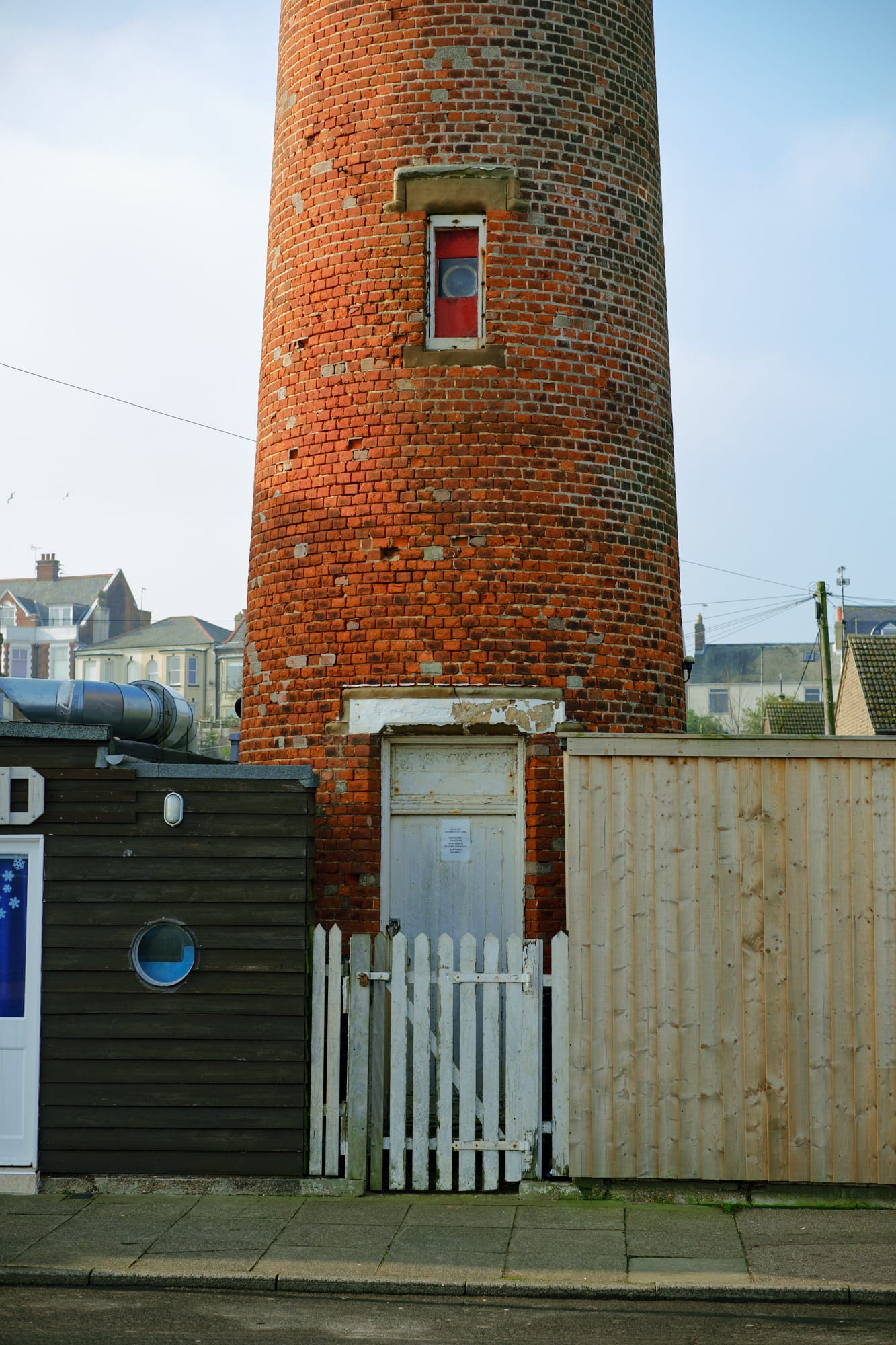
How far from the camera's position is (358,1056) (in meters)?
9.61

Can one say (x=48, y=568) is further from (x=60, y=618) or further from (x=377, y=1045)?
(x=377, y=1045)

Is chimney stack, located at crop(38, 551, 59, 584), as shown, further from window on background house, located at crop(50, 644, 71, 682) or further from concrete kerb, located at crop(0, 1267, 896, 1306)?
concrete kerb, located at crop(0, 1267, 896, 1306)

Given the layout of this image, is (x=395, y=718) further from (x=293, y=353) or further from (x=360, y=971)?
(x=293, y=353)

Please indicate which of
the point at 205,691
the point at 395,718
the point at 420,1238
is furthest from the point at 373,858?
the point at 205,691

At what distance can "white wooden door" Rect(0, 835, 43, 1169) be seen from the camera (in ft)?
31.5

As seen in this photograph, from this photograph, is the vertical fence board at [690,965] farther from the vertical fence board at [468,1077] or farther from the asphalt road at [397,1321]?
the asphalt road at [397,1321]

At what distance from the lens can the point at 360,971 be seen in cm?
966

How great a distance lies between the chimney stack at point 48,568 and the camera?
85625 mm

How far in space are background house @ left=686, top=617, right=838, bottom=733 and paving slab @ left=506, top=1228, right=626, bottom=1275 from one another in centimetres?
7486

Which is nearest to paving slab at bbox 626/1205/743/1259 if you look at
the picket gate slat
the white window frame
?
the picket gate slat

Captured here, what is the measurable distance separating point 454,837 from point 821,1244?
397cm

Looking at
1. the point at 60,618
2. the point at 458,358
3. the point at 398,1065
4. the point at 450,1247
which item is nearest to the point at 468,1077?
the point at 398,1065

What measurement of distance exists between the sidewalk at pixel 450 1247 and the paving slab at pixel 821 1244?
0.05ft

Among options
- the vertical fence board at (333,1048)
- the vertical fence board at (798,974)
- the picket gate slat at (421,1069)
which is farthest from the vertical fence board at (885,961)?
the vertical fence board at (333,1048)
